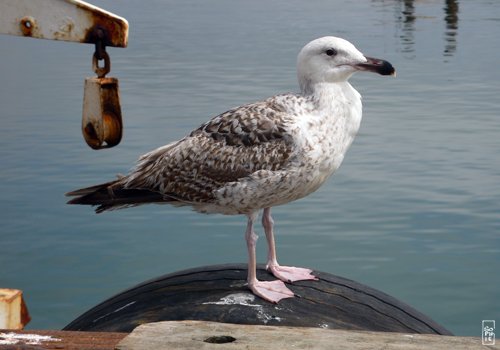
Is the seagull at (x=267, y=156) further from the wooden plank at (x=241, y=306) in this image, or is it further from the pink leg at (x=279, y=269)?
the wooden plank at (x=241, y=306)

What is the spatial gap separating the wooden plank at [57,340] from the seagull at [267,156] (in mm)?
2046

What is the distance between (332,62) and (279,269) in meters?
1.62

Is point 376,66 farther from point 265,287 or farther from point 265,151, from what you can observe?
point 265,287

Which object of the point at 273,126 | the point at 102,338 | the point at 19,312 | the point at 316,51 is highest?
the point at 316,51

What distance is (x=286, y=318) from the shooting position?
595 centimetres

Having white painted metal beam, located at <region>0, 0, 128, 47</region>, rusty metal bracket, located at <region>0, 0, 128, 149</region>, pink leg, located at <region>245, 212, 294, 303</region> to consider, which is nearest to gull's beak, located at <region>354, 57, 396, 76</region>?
pink leg, located at <region>245, 212, 294, 303</region>

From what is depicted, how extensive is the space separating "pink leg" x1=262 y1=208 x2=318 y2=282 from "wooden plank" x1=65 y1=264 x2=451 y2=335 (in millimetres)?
87

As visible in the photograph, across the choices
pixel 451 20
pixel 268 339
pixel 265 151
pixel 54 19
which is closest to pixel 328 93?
pixel 265 151

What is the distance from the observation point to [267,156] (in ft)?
22.5

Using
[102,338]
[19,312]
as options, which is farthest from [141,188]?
[102,338]

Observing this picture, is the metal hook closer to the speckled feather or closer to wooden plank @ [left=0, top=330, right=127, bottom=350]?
the speckled feather

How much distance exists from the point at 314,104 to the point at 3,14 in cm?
231

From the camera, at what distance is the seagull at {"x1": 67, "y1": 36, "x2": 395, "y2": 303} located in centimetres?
674

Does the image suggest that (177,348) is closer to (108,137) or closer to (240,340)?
(240,340)
